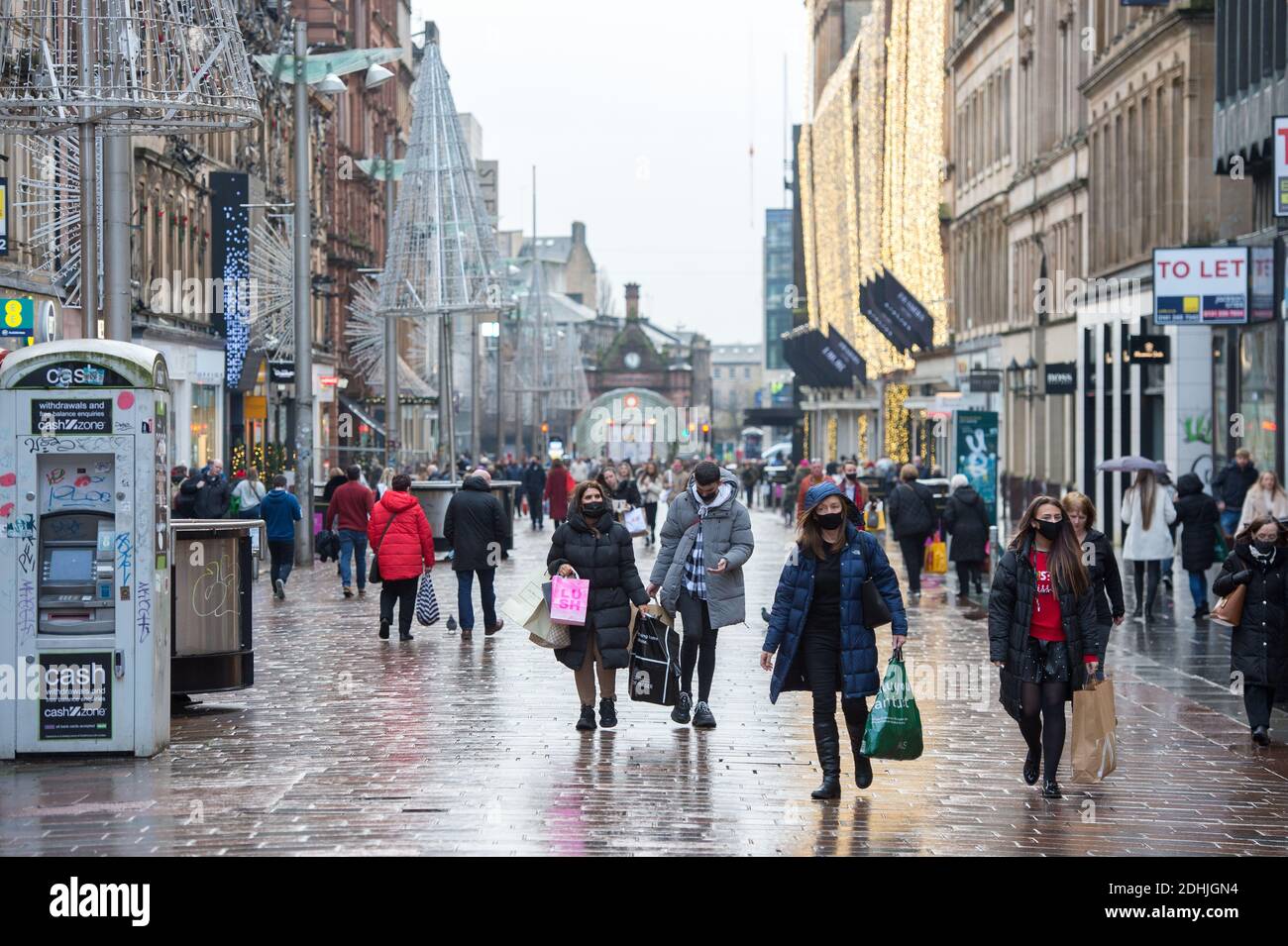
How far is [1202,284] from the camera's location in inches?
1160

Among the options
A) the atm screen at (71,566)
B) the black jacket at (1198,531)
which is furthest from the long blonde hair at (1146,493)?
the atm screen at (71,566)

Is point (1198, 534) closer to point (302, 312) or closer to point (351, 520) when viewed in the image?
point (351, 520)

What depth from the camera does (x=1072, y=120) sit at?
155 feet

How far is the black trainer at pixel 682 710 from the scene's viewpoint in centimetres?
1427

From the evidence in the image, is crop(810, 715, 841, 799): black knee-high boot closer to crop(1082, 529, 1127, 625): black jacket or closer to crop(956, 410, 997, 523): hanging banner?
crop(1082, 529, 1127, 625): black jacket

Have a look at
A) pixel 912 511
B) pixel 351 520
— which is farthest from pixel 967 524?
pixel 351 520

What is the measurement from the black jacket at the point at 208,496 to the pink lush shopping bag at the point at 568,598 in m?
13.5

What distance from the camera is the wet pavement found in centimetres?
1023

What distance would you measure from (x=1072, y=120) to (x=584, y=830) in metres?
39.0

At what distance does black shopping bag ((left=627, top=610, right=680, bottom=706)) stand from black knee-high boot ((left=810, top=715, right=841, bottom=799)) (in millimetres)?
2548

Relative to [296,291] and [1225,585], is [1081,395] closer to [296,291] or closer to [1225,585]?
[296,291]

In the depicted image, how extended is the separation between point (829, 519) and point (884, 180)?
188ft

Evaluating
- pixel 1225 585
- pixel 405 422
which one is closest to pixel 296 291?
pixel 1225 585

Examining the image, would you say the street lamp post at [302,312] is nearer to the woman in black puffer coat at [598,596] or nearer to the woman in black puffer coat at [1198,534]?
the woman in black puffer coat at [1198,534]
